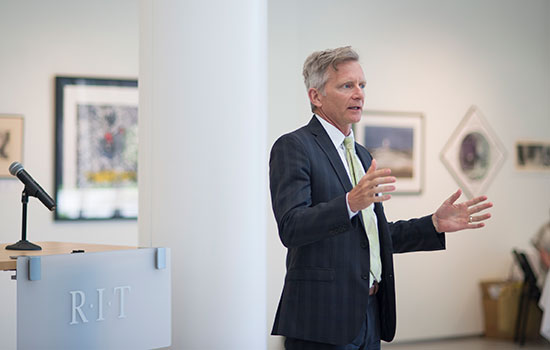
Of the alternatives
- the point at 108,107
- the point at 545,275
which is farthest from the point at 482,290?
the point at 108,107

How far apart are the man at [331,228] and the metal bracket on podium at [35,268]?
775 millimetres

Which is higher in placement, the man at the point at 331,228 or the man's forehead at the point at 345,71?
the man's forehead at the point at 345,71

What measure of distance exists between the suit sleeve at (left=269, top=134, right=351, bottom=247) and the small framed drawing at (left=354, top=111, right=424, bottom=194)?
3916 mm

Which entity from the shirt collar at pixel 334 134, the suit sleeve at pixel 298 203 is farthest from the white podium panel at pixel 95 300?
the shirt collar at pixel 334 134

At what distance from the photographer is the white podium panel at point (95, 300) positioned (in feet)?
7.14

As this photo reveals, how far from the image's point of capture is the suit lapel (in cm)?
219

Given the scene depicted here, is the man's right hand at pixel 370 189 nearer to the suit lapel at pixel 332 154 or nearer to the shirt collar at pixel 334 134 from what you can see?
the suit lapel at pixel 332 154

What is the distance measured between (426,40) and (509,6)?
108 cm

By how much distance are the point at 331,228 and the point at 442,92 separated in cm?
484

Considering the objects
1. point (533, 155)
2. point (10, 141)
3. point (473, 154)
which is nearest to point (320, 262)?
point (10, 141)

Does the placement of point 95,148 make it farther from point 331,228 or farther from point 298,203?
point 331,228

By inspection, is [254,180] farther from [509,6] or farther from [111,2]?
[509,6]

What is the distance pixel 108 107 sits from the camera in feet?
17.1

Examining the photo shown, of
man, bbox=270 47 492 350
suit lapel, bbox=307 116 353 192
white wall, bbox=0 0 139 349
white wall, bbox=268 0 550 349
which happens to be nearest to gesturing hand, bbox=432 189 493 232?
man, bbox=270 47 492 350
